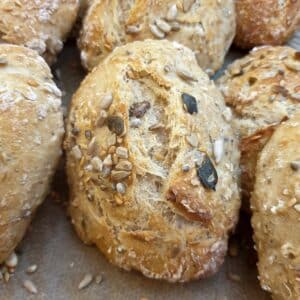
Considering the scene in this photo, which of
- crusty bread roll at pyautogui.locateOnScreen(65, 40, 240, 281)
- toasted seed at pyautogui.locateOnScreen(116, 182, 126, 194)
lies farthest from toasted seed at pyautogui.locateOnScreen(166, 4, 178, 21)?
toasted seed at pyautogui.locateOnScreen(116, 182, 126, 194)

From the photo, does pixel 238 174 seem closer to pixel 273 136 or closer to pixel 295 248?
pixel 273 136

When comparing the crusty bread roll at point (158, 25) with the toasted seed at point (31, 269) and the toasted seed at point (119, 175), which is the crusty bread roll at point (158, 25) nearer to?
the toasted seed at point (119, 175)

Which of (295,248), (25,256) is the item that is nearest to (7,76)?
(25,256)

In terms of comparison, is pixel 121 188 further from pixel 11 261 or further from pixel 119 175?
pixel 11 261

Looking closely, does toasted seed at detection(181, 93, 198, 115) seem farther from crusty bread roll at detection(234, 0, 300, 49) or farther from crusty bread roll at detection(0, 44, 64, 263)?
crusty bread roll at detection(234, 0, 300, 49)

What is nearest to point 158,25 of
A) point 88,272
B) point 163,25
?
point 163,25

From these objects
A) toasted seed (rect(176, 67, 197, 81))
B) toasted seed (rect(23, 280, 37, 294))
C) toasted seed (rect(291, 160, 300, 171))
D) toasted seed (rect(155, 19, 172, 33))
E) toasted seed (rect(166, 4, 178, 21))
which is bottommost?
toasted seed (rect(23, 280, 37, 294))
